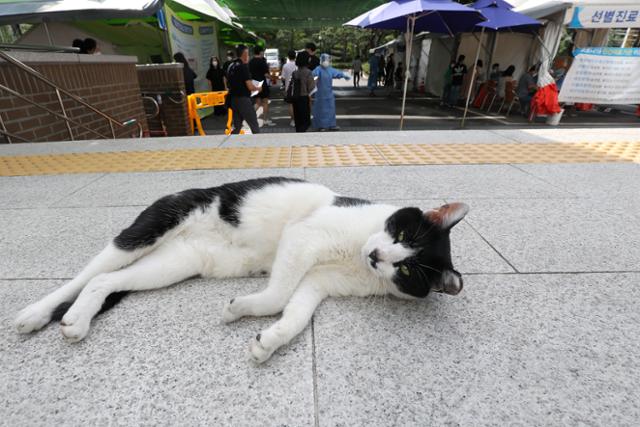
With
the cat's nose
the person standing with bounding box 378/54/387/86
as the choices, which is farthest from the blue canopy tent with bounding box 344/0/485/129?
the person standing with bounding box 378/54/387/86

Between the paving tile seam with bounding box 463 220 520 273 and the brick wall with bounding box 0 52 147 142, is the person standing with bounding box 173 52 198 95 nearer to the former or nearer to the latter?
the brick wall with bounding box 0 52 147 142

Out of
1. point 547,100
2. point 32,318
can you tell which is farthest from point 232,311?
point 547,100

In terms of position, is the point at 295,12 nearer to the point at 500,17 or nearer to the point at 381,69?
the point at 381,69

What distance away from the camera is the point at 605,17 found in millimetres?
8891

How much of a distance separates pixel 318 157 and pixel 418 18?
6.06 meters

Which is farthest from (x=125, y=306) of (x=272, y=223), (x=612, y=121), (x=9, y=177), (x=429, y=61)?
(x=429, y=61)

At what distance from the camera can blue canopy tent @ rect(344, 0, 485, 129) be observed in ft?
22.7

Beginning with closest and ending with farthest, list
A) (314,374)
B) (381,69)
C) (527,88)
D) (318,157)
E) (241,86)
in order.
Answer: (314,374), (318,157), (241,86), (527,88), (381,69)

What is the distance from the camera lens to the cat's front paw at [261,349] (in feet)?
4.18

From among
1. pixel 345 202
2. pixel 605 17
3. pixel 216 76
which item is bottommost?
pixel 345 202

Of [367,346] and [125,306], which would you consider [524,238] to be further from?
[125,306]

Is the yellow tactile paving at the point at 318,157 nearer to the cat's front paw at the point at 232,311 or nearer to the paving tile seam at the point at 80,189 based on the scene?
the paving tile seam at the point at 80,189

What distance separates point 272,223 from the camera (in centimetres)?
190

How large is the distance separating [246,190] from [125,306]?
88 centimetres
